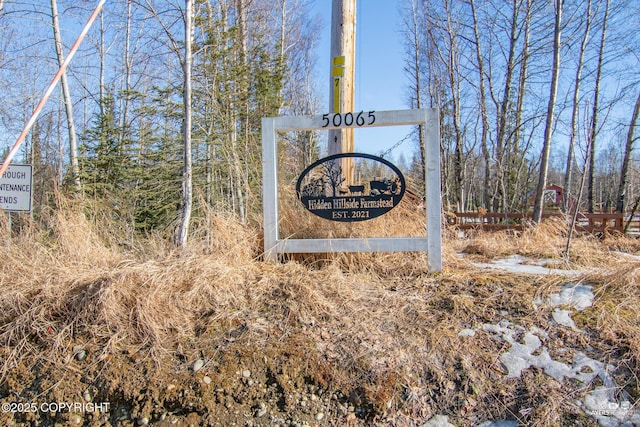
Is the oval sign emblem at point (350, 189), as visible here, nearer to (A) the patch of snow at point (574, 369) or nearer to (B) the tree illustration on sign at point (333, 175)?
(B) the tree illustration on sign at point (333, 175)

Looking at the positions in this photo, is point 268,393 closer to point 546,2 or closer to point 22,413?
point 22,413

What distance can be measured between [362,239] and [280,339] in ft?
4.44

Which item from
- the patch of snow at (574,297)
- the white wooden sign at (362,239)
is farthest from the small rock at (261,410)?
the patch of snow at (574,297)

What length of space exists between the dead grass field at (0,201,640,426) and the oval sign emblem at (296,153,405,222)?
1.75 feet

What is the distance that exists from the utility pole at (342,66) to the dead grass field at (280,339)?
168cm

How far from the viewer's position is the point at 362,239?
367cm

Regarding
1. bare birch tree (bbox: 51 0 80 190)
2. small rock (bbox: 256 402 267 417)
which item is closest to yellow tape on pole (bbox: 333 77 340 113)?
small rock (bbox: 256 402 267 417)

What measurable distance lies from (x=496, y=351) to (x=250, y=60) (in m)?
16.7

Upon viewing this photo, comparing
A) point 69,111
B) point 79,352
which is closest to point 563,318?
point 79,352

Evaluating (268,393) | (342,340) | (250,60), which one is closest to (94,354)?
(268,393)

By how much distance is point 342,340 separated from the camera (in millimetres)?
2670

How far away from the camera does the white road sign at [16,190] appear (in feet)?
19.1

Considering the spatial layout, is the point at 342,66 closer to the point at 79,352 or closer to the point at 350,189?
the point at 350,189

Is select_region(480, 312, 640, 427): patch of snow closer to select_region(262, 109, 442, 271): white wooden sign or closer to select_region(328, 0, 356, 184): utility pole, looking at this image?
select_region(262, 109, 442, 271): white wooden sign
